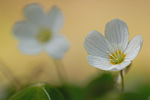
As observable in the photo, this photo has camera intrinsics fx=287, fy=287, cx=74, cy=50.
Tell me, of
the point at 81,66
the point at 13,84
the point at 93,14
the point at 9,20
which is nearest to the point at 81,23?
the point at 93,14

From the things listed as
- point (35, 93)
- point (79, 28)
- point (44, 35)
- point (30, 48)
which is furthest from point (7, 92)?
point (79, 28)

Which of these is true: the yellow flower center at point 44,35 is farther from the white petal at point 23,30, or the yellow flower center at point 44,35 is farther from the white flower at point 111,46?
the white flower at point 111,46

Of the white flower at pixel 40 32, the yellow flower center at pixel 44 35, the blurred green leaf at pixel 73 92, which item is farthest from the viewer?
the yellow flower center at pixel 44 35

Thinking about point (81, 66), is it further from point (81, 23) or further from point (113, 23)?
point (113, 23)

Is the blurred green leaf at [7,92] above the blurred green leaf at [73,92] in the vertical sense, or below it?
above

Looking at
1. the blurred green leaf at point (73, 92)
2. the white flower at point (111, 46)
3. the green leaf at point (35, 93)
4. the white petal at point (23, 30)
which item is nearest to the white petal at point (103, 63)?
the white flower at point (111, 46)

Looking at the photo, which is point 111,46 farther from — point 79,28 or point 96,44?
point 79,28
